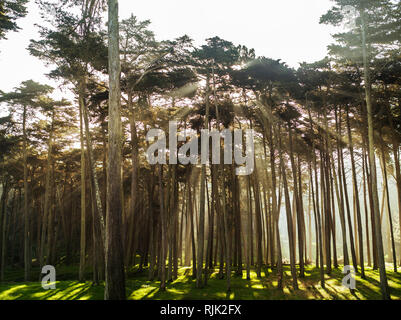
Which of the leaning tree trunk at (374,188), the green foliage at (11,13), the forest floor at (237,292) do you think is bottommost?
the forest floor at (237,292)

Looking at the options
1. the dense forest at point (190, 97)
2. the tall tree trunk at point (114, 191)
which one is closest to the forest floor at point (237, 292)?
the dense forest at point (190, 97)

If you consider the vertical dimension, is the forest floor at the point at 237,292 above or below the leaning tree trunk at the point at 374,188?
below

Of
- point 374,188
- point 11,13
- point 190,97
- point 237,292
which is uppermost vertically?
point 11,13

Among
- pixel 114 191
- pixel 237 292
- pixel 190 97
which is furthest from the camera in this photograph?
pixel 190 97

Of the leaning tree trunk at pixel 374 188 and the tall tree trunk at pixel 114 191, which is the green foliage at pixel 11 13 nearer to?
the tall tree trunk at pixel 114 191

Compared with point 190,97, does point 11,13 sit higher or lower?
higher

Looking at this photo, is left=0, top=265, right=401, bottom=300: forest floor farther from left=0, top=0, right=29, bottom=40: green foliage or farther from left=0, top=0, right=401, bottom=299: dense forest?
left=0, top=0, right=29, bottom=40: green foliage

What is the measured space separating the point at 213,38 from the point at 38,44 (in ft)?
27.8

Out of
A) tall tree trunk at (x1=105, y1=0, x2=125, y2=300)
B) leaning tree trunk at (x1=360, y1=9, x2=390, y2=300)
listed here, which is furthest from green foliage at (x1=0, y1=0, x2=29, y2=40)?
leaning tree trunk at (x1=360, y1=9, x2=390, y2=300)

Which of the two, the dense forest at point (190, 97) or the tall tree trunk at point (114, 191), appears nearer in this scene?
the tall tree trunk at point (114, 191)

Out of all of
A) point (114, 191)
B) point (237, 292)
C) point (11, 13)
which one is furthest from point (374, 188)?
point (11, 13)

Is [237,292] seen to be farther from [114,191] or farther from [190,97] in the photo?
[190,97]

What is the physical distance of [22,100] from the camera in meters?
18.3
